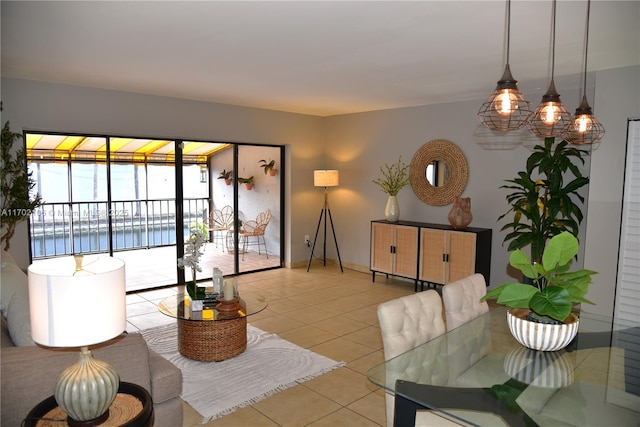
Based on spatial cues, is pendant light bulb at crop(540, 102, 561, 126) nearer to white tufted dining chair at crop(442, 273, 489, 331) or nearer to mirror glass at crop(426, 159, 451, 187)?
white tufted dining chair at crop(442, 273, 489, 331)

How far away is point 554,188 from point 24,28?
4.78m

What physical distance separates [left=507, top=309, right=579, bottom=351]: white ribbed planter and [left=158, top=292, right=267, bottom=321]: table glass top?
2214 millimetres

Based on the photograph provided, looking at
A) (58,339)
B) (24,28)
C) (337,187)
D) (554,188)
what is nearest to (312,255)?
(337,187)

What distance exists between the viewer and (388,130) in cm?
680

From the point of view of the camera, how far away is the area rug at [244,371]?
318 cm

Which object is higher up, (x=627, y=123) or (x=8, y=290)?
(x=627, y=123)

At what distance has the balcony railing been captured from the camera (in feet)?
18.0

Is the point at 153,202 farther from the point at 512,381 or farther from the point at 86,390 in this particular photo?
the point at 512,381

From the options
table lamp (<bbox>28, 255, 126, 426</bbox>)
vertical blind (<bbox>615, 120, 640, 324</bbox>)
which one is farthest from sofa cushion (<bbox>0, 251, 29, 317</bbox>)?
vertical blind (<bbox>615, 120, 640, 324</bbox>)

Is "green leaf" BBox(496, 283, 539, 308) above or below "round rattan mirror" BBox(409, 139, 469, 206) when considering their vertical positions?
below

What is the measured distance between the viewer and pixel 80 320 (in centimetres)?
166

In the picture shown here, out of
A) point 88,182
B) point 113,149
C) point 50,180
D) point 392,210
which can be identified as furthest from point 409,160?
point 50,180

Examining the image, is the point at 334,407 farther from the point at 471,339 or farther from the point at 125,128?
the point at 125,128

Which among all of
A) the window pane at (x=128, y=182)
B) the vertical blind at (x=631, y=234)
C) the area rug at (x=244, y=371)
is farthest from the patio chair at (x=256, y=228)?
the vertical blind at (x=631, y=234)
